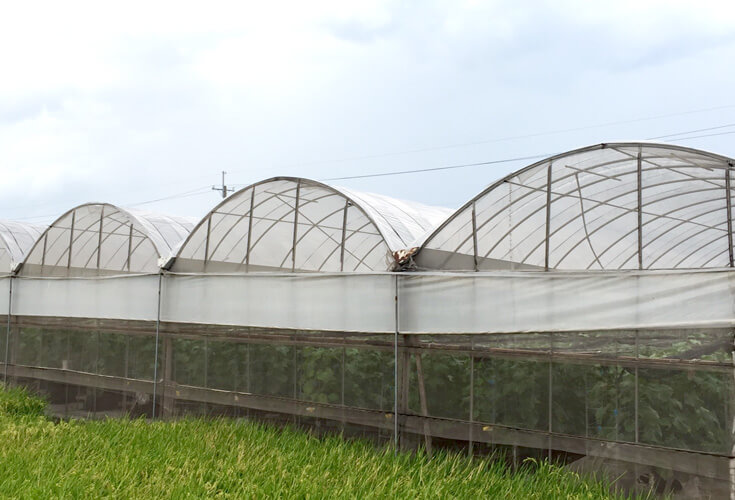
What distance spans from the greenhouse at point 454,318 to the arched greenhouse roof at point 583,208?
3 cm

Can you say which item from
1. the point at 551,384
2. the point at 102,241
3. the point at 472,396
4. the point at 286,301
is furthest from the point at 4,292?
the point at 551,384

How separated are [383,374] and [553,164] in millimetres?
3287

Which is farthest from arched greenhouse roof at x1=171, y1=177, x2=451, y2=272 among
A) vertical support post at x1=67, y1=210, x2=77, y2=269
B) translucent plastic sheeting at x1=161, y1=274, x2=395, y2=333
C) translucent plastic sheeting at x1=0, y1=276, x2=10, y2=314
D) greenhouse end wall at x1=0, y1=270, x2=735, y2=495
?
translucent plastic sheeting at x1=0, y1=276, x2=10, y2=314

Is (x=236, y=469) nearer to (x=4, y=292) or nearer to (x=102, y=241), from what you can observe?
(x=102, y=241)

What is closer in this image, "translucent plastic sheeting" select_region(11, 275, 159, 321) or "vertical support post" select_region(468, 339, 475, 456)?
"vertical support post" select_region(468, 339, 475, 456)

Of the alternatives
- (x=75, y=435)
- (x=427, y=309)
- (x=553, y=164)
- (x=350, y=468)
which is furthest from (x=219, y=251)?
(x=553, y=164)

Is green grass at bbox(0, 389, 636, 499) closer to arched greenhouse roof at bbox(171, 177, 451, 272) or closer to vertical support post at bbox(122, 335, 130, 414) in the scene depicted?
vertical support post at bbox(122, 335, 130, 414)

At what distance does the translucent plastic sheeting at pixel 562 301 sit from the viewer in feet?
20.2

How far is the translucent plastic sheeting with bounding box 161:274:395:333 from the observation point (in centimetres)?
820

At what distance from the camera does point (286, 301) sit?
902 cm

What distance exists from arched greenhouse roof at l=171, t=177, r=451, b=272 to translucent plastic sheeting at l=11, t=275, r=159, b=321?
0.87 meters

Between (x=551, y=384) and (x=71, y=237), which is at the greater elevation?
(x=71, y=237)

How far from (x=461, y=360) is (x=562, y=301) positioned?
4.68ft

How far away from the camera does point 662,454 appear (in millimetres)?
6297
